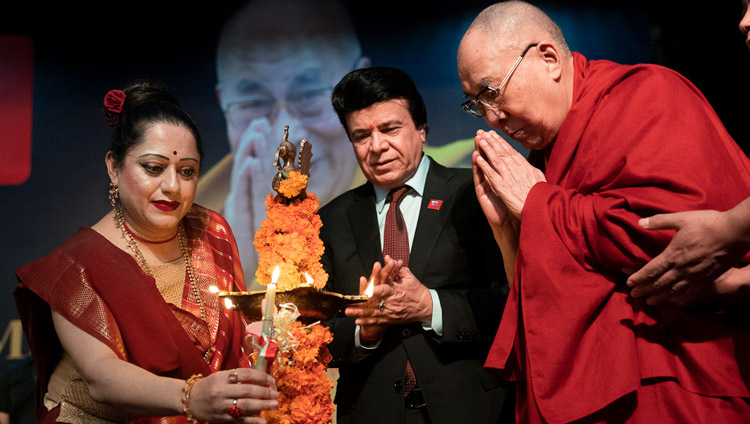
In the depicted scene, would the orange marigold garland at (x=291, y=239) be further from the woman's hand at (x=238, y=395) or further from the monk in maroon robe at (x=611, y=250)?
the monk in maroon robe at (x=611, y=250)

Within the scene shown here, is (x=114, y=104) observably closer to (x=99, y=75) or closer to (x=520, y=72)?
Answer: (x=520, y=72)

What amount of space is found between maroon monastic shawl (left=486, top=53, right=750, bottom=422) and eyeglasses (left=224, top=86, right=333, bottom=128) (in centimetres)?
275

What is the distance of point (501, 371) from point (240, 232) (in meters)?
2.77

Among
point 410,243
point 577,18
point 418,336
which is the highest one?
point 577,18

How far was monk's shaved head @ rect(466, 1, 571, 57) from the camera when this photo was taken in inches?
84.1

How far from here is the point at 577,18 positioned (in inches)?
163

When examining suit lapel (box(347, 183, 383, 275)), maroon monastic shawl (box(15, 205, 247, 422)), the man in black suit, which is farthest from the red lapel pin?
maroon monastic shawl (box(15, 205, 247, 422))

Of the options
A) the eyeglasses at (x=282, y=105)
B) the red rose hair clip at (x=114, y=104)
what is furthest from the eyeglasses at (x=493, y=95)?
the eyeglasses at (x=282, y=105)

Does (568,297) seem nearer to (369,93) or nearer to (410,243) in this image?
(410,243)

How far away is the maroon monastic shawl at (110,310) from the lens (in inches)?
80.4

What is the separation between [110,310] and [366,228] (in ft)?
3.34

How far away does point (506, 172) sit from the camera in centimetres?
206

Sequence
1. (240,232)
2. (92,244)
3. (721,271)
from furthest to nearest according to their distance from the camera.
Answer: (240,232) < (92,244) < (721,271)

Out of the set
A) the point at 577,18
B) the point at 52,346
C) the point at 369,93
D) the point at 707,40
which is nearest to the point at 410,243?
the point at 369,93
